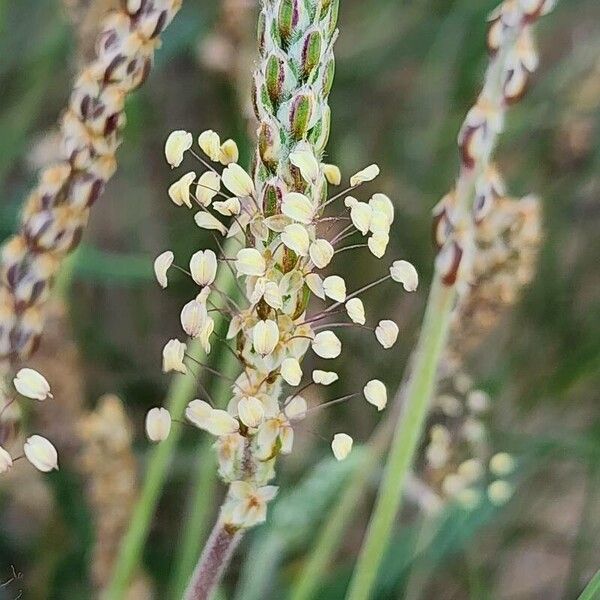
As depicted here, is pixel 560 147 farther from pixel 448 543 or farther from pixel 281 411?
pixel 281 411

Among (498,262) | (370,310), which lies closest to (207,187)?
(498,262)

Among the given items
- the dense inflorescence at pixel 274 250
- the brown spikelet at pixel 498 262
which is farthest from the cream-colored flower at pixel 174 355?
the brown spikelet at pixel 498 262

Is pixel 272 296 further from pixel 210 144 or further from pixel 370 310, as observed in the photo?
pixel 370 310

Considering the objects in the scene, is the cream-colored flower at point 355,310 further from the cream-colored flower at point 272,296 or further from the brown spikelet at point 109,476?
the brown spikelet at point 109,476

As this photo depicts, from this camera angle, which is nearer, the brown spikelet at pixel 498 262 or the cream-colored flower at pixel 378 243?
the cream-colored flower at pixel 378 243

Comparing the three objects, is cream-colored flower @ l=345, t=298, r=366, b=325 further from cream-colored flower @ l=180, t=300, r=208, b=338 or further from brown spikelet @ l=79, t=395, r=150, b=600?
brown spikelet @ l=79, t=395, r=150, b=600

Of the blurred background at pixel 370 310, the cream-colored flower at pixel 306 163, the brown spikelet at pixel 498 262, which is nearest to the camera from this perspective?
the cream-colored flower at pixel 306 163

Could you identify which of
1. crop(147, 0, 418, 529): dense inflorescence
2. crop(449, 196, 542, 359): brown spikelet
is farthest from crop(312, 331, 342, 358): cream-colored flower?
crop(449, 196, 542, 359): brown spikelet

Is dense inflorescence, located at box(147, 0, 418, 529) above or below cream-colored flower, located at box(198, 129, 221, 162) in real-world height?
below
